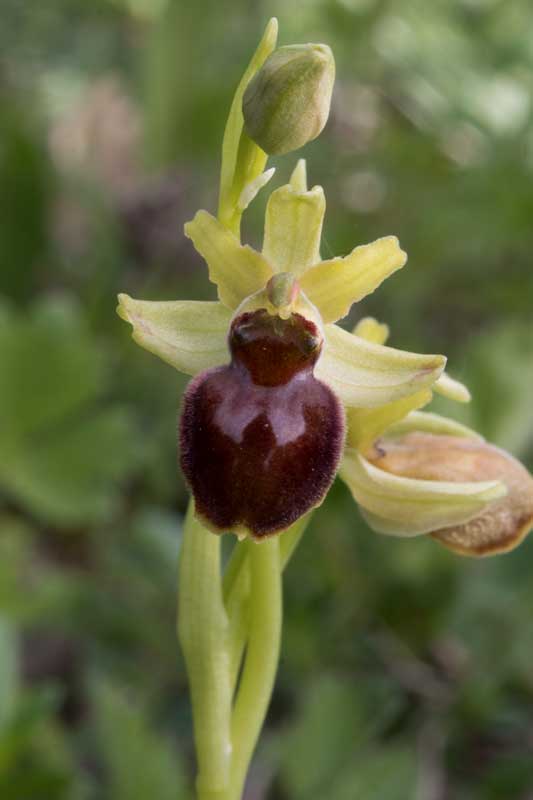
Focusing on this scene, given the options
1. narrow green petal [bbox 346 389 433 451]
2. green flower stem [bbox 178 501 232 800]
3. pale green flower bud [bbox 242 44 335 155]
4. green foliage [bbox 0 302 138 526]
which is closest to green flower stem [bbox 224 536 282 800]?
green flower stem [bbox 178 501 232 800]

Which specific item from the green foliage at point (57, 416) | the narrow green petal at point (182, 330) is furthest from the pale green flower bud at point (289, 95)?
the green foliage at point (57, 416)

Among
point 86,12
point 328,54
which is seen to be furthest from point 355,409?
point 86,12

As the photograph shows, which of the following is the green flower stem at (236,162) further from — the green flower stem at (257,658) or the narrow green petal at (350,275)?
the green flower stem at (257,658)

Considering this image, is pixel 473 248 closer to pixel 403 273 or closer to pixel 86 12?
pixel 403 273

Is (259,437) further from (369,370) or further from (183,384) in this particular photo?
(183,384)

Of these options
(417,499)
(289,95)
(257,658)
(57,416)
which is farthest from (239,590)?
(57,416)
